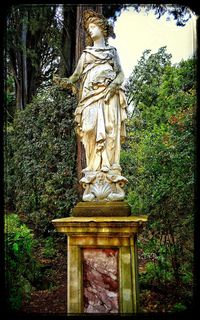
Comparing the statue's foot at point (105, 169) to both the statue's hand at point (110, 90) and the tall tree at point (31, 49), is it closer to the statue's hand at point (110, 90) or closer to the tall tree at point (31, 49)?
the statue's hand at point (110, 90)

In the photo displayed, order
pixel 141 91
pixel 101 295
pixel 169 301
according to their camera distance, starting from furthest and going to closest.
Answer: pixel 141 91 < pixel 169 301 < pixel 101 295

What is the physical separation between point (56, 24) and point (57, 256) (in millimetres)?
6737

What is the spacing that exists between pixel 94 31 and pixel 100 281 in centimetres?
319

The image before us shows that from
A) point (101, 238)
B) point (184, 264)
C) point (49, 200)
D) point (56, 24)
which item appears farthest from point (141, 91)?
point (101, 238)

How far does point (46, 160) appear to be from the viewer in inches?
299

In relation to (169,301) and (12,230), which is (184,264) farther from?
(12,230)

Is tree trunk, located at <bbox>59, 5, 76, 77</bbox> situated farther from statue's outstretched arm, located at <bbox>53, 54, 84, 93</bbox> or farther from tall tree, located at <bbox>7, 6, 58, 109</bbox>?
statue's outstretched arm, located at <bbox>53, 54, 84, 93</bbox>

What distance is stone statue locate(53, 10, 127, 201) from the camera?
4.09 m

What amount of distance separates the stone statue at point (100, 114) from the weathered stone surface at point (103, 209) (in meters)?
0.09

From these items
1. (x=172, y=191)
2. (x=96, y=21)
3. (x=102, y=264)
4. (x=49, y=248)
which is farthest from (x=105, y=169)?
(x=49, y=248)

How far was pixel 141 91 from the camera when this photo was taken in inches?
578

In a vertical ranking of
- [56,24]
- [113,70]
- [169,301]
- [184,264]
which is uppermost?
[56,24]

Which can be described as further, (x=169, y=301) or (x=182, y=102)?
(x=182, y=102)

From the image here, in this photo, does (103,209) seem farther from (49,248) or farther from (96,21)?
(49,248)
